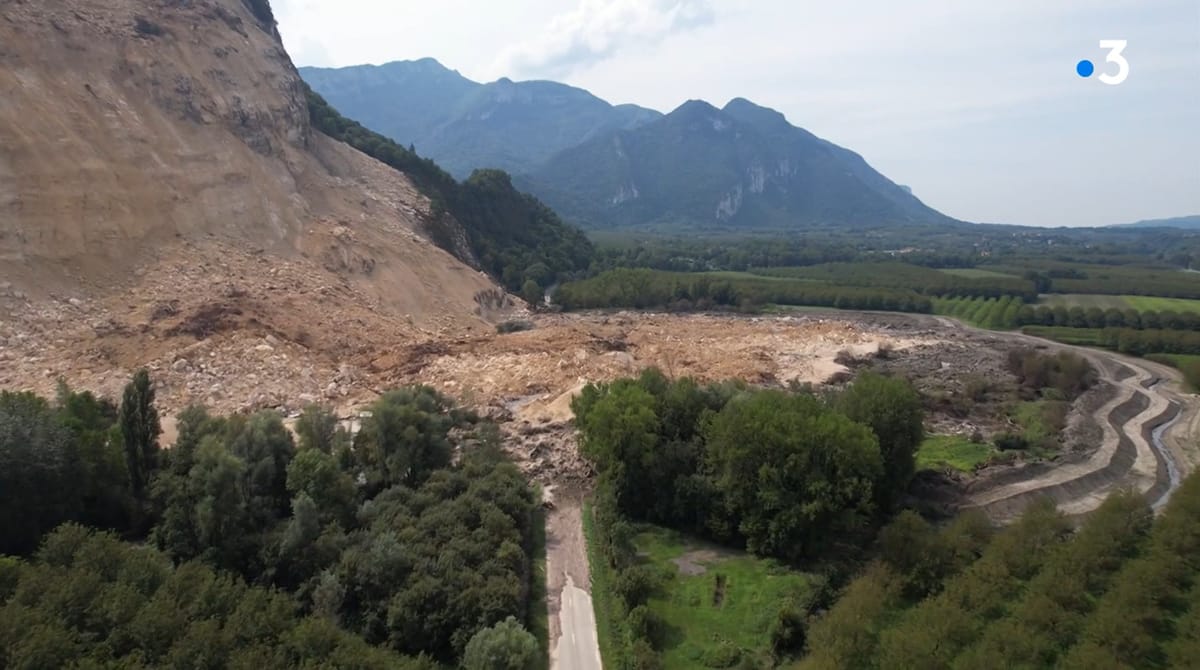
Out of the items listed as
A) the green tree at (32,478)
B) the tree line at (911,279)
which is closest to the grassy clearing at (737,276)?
the tree line at (911,279)

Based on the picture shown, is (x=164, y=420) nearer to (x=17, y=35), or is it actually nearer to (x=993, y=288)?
(x=17, y=35)

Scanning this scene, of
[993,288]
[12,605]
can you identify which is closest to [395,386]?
[12,605]

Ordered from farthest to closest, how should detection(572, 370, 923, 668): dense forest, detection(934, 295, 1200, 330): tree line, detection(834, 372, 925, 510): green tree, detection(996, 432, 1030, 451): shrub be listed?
detection(934, 295, 1200, 330): tree line, detection(996, 432, 1030, 451): shrub, detection(834, 372, 925, 510): green tree, detection(572, 370, 923, 668): dense forest

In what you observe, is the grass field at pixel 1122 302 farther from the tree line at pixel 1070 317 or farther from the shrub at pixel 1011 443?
the shrub at pixel 1011 443

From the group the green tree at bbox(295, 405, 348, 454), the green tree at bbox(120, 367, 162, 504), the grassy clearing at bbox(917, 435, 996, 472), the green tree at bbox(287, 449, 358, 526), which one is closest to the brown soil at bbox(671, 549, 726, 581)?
the green tree at bbox(287, 449, 358, 526)

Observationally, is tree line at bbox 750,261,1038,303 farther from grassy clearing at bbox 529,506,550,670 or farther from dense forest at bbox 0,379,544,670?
dense forest at bbox 0,379,544,670
